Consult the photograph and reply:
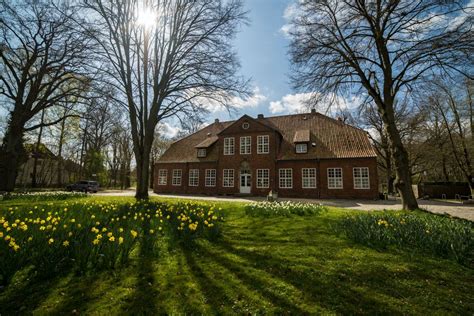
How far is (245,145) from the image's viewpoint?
26.1 m

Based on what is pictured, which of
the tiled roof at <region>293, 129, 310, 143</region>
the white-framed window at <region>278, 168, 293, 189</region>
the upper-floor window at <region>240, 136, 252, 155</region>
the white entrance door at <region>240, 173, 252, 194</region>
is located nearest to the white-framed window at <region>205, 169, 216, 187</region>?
the white entrance door at <region>240, 173, 252, 194</region>

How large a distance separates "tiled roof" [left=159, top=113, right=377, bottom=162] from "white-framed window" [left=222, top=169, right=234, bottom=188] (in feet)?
7.50

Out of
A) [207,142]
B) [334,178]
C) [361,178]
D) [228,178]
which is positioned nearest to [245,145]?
[228,178]

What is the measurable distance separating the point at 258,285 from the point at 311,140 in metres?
22.3

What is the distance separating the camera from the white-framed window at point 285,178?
927 inches

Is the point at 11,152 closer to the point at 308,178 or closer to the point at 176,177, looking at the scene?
the point at 176,177

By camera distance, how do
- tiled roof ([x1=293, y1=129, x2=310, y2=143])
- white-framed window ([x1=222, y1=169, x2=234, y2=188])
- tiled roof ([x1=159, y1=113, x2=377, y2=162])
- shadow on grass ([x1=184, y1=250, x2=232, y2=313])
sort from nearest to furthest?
shadow on grass ([x1=184, y1=250, x2=232, y2=313]), tiled roof ([x1=159, y1=113, x2=377, y2=162]), tiled roof ([x1=293, y1=129, x2=310, y2=143]), white-framed window ([x1=222, y1=169, x2=234, y2=188])

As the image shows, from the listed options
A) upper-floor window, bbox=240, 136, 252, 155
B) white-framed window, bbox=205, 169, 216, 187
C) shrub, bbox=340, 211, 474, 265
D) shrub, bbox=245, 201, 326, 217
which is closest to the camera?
shrub, bbox=340, 211, 474, 265

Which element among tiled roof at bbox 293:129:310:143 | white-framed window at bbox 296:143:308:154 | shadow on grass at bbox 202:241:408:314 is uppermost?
tiled roof at bbox 293:129:310:143

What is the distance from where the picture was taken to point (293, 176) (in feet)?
76.8

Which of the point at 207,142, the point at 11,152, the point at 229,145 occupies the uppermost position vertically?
the point at 207,142

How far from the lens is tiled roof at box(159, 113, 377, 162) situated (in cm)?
2211

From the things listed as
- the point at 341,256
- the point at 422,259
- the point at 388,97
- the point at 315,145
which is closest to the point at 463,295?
the point at 422,259

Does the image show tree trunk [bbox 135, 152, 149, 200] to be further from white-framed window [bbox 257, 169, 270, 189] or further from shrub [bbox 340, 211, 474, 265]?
white-framed window [bbox 257, 169, 270, 189]
